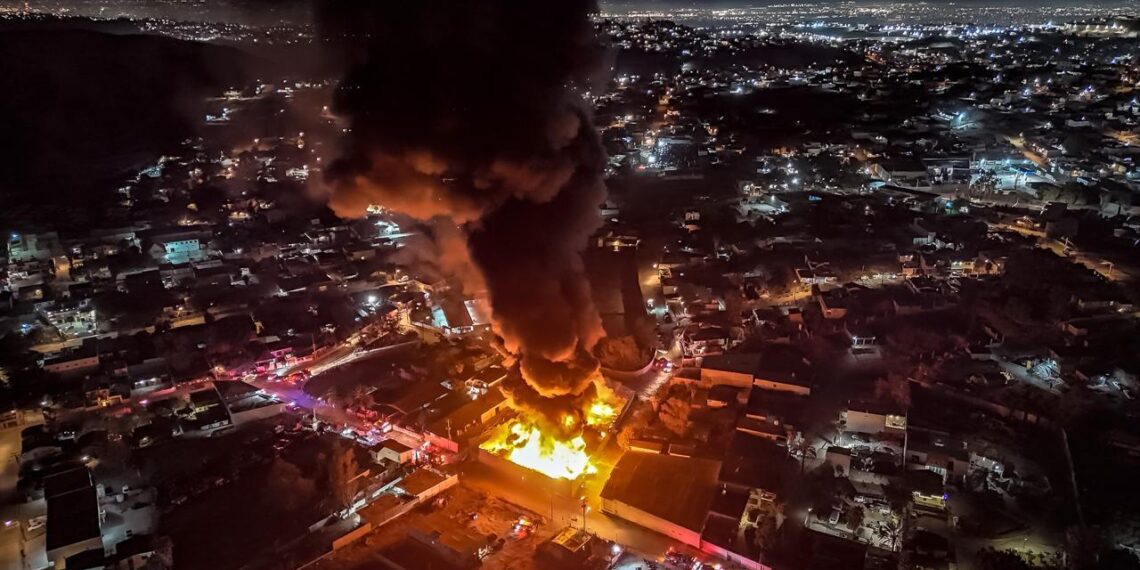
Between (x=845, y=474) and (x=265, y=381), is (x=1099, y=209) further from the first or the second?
(x=265, y=381)

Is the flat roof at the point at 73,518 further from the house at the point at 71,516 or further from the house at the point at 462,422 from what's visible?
the house at the point at 462,422

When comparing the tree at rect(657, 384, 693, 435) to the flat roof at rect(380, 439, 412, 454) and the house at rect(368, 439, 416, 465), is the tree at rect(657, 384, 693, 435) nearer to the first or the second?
the house at rect(368, 439, 416, 465)

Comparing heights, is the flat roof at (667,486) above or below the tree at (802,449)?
above

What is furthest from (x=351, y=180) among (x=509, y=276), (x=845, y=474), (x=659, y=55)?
(x=659, y=55)

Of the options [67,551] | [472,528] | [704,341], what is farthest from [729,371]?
[67,551]

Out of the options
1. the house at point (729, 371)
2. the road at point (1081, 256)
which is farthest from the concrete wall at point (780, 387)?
the road at point (1081, 256)
